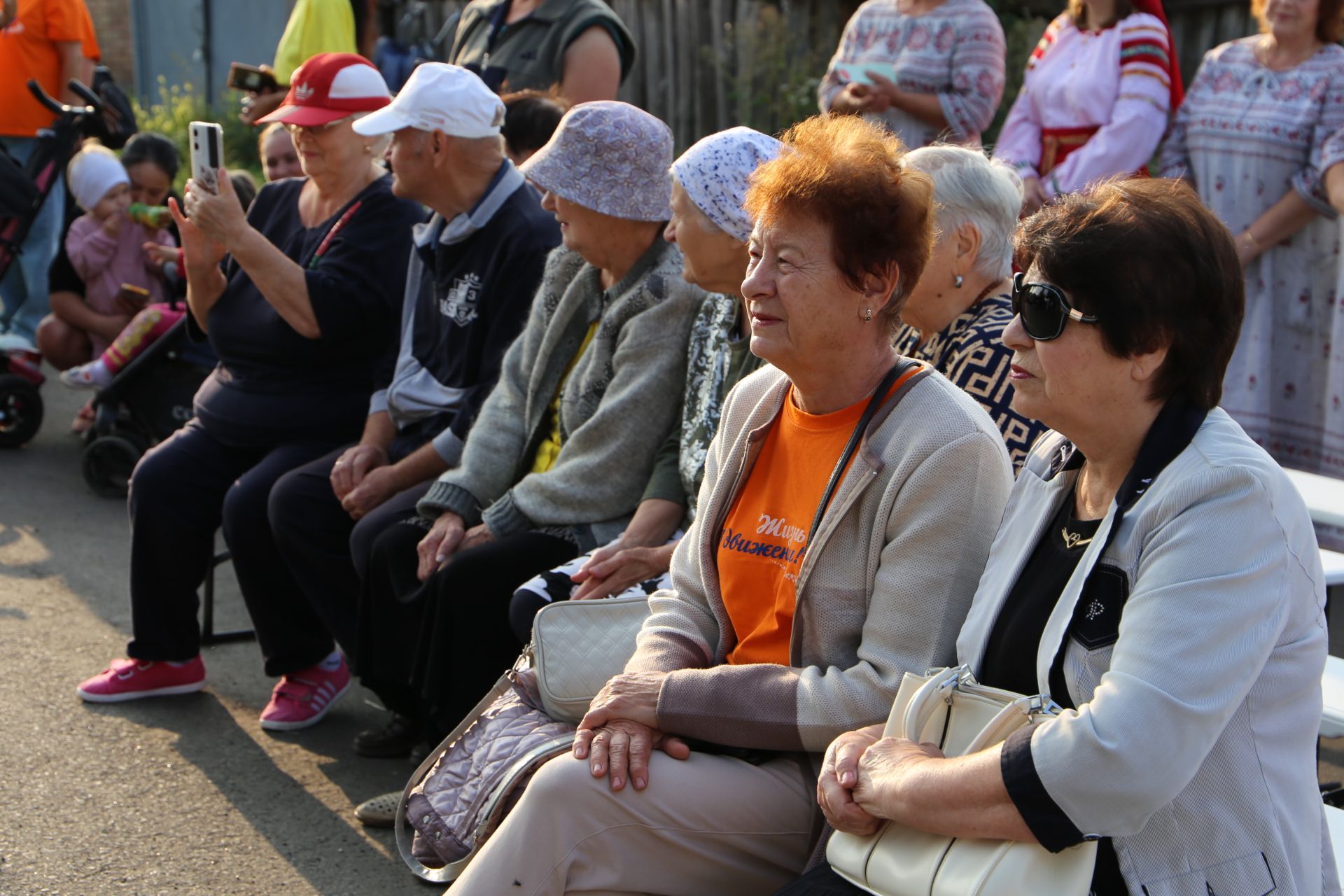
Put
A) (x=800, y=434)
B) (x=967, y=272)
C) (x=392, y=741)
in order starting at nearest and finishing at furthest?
(x=800, y=434) < (x=967, y=272) < (x=392, y=741)

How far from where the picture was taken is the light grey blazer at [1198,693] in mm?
1716

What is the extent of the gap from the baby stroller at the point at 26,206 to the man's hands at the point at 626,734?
17.9ft

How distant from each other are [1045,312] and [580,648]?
1.17 m

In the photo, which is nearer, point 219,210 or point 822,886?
point 822,886

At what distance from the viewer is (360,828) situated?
137 inches

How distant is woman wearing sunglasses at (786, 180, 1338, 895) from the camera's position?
67.9 inches

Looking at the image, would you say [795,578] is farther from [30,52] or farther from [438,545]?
[30,52]

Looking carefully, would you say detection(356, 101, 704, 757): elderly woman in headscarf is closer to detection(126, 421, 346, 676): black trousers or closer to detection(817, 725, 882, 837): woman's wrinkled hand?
detection(126, 421, 346, 676): black trousers

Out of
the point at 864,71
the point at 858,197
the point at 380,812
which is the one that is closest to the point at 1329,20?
the point at 864,71

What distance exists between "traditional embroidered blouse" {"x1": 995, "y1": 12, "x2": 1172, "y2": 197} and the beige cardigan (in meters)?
2.63

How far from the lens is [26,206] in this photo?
682 cm

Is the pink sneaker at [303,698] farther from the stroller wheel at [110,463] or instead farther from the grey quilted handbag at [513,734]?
the stroller wheel at [110,463]

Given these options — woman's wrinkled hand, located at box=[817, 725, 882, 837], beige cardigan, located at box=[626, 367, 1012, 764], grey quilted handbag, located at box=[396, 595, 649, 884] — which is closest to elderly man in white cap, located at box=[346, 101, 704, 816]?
grey quilted handbag, located at box=[396, 595, 649, 884]

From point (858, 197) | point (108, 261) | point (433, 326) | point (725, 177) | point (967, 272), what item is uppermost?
point (858, 197)
